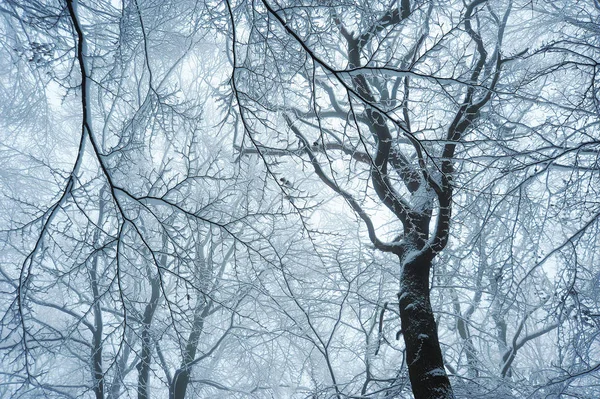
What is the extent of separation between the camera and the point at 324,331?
8.06 meters

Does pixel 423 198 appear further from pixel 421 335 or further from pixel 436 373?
Answer: pixel 436 373

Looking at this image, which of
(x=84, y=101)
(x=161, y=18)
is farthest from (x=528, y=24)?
(x=84, y=101)

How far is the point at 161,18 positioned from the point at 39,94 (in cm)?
252

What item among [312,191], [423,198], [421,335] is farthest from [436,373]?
[312,191]

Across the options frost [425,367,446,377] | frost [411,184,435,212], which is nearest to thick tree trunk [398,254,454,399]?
frost [425,367,446,377]

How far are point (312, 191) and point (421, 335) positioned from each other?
4.82 metres

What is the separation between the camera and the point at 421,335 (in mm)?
3596

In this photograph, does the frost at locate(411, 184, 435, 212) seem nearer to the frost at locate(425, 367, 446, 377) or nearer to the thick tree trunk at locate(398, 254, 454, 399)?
the thick tree trunk at locate(398, 254, 454, 399)

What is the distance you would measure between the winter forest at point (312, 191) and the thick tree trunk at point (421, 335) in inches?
0.7

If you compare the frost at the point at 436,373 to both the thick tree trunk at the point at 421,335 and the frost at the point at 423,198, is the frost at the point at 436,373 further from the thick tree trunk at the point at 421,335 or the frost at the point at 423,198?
the frost at the point at 423,198

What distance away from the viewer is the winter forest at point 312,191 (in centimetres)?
308

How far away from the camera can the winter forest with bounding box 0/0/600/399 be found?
10.1ft

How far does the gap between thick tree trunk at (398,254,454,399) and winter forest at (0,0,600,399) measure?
0.06 ft

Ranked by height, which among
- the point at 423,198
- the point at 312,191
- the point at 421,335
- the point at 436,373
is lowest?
the point at 436,373
